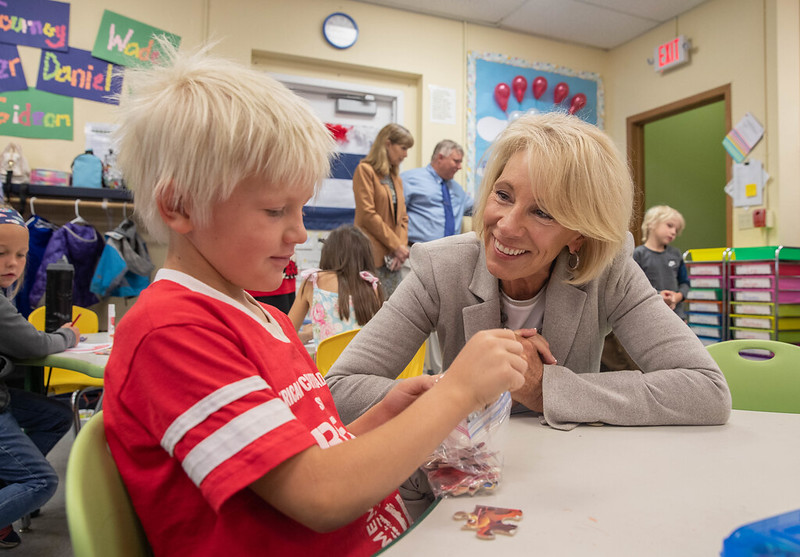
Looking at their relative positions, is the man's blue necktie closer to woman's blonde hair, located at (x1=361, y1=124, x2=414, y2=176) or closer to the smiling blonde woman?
woman's blonde hair, located at (x1=361, y1=124, x2=414, y2=176)

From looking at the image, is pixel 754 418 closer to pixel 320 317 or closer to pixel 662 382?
pixel 662 382

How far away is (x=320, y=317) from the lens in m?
2.33

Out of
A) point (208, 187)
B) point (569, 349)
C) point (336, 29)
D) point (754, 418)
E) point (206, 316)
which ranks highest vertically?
point (336, 29)

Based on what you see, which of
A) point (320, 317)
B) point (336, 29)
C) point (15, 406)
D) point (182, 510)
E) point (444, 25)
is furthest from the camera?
point (444, 25)

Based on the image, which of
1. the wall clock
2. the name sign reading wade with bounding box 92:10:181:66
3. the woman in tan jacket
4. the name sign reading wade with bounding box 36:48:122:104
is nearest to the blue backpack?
the name sign reading wade with bounding box 36:48:122:104

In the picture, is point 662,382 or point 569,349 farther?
point 569,349

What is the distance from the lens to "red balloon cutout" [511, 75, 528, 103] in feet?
17.1

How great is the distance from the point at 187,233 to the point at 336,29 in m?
4.48

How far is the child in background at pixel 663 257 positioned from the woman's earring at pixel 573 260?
10.5 feet

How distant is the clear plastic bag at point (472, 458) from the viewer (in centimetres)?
67

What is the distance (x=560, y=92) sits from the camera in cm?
546

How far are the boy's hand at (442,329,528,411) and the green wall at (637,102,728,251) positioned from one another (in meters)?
6.27

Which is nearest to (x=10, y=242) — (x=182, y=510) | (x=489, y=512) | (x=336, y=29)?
(x=182, y=510)

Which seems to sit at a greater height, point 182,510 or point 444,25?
point 444,25
